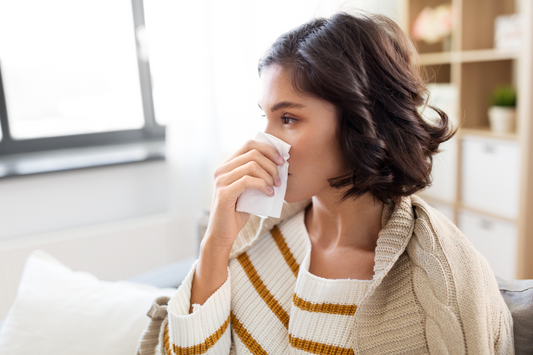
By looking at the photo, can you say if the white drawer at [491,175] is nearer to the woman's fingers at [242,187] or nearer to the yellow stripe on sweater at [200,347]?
the woman's fingers at [242,187]

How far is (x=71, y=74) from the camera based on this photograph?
2.57 m

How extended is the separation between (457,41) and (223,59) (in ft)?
4.36

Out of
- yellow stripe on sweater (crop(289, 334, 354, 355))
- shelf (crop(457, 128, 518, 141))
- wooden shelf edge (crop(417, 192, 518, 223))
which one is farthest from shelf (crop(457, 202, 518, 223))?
yellow stripe on sweater (crop(289, 334, 354, 355))

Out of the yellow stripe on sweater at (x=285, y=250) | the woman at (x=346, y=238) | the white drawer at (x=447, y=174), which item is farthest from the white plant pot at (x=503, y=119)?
the yellow stripe on sweater at (x=285, y=250)

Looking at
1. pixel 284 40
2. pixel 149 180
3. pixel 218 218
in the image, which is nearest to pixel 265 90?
pixel 284 40

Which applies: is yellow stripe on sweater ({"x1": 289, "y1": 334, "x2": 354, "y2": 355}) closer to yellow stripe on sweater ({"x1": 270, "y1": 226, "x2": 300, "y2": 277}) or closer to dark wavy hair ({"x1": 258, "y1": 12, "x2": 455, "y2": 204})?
yellow stripe on sweater ({"x1": 270, "y1": 226, "x2": 300, "y2": 277})

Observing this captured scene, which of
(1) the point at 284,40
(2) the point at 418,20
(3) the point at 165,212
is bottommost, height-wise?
(3) the point at 165,212

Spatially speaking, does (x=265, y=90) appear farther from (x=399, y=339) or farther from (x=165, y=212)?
(x=165, y=212)

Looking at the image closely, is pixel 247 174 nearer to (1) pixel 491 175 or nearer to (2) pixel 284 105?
(2) pixel 284 105

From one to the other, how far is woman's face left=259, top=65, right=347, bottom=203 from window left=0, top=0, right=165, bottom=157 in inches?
76.0

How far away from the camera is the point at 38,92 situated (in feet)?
8.32

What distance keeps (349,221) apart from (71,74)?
213 cm

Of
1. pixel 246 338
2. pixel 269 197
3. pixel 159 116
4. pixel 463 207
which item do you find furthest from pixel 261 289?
pixel 463 207

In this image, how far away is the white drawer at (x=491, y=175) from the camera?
7.55 feet
